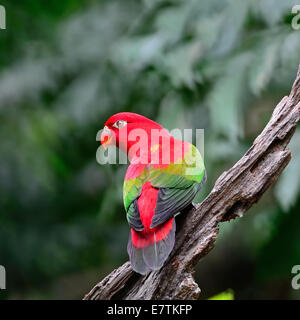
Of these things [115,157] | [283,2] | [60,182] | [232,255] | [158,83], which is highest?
[283,2]

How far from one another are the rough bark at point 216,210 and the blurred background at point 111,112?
92 centimetres

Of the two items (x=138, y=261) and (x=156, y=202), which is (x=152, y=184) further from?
(x=138, y=261)

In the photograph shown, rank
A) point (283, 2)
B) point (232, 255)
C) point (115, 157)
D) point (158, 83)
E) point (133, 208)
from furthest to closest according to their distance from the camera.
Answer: point (232, 255) → point (158, 83) → point (115, 157) → point (283, 2) → point (133, 208)

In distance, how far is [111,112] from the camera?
4.12 meters

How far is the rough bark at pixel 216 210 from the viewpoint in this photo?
5.94ft

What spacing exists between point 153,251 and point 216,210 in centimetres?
24

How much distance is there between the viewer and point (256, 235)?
3900 millimetres

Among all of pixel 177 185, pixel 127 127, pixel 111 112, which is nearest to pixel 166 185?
pixel 177 185

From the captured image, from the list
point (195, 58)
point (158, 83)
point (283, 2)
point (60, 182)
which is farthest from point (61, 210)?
point (283, 2)

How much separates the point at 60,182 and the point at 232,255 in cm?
144

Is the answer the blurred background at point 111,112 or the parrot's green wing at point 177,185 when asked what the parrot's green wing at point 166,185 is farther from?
the blurred background at point 111,112

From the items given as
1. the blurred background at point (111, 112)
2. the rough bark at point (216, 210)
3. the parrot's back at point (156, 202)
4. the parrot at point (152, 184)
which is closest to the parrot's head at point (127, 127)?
the parrot at point (152, 184)

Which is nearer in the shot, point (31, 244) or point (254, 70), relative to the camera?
point (254, 70)

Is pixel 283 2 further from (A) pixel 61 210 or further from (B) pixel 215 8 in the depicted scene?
(A) pixel 61 210
